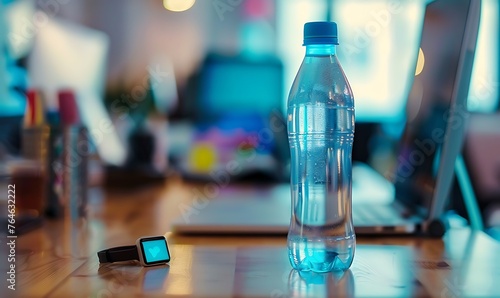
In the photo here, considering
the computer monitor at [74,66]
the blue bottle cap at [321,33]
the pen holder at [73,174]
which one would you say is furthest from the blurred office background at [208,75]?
the blue bottle cap at [321,33]

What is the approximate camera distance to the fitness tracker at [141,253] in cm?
75

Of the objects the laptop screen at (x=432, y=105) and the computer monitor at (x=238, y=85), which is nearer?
the laptop screen at (x=432, y=105)

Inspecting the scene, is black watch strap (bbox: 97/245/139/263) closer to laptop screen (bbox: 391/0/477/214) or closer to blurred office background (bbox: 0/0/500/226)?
laptop screen (bbox: 391/0/477/214)

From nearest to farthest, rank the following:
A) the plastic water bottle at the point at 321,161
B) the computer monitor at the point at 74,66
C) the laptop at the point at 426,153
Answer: the plastic water bottle at the point at 321,161 → the laptop at the point at 426,153 → the computer monitor at the point at 74,66

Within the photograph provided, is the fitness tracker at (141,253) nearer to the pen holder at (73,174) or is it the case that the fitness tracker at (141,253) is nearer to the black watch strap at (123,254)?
the black watch strap at (123,254)

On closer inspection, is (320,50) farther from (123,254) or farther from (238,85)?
(238,85)

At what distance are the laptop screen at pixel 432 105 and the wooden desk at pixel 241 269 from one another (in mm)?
121

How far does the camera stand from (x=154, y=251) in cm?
76


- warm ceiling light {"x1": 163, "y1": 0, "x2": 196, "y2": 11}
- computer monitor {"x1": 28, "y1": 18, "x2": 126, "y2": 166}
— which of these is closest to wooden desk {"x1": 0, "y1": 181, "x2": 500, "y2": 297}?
computer monitor {"x1": 28, "y1": 18, "x2": 126, "y2": 166}

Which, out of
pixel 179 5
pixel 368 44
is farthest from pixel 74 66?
pixel 368 44

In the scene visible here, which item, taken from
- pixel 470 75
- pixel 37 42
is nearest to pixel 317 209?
pixel 470 75

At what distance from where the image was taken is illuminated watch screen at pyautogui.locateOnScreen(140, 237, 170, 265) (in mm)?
746

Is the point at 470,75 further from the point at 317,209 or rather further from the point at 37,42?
the point at 37,42

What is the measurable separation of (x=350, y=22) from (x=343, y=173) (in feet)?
11.4
